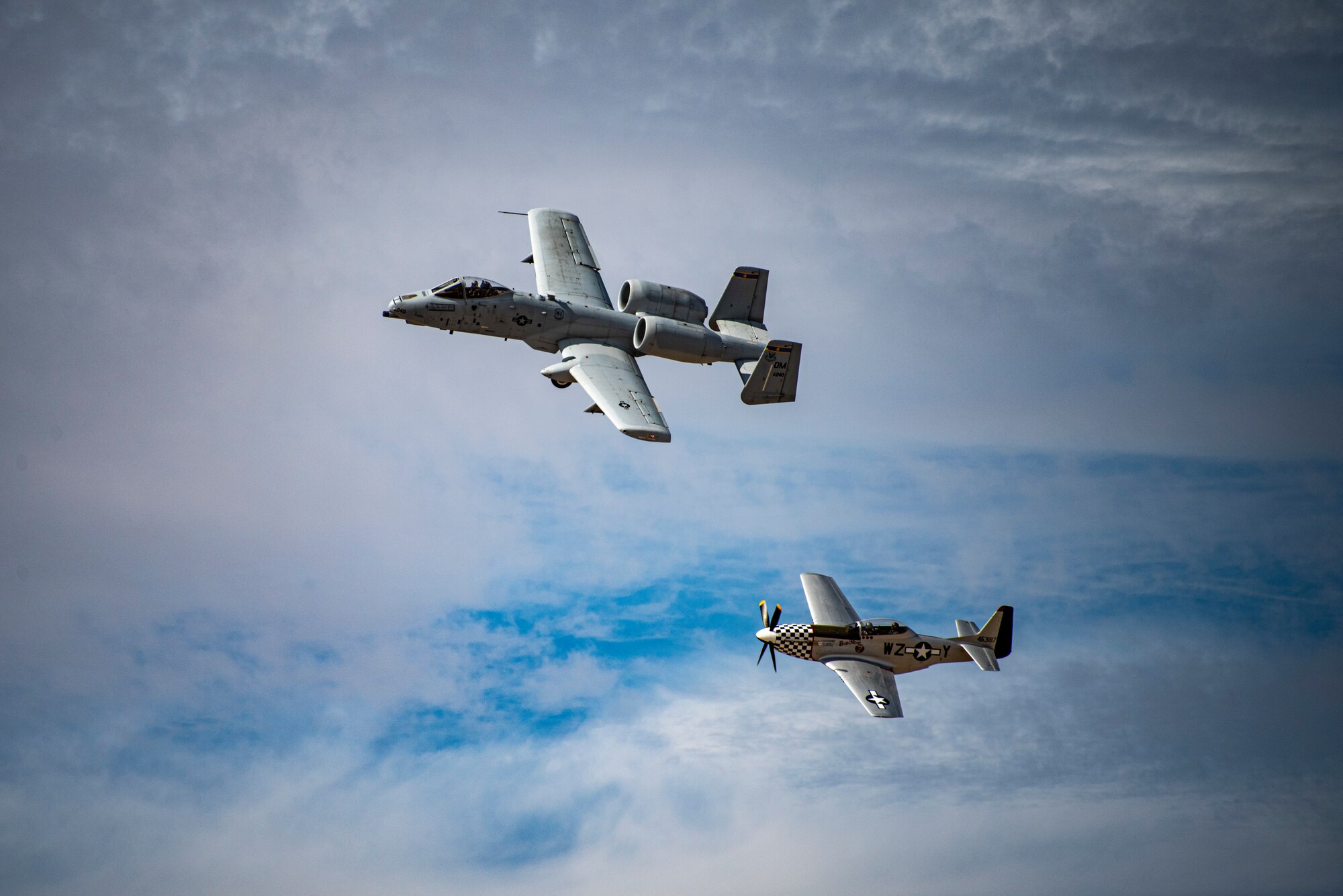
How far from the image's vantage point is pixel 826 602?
57.5 m

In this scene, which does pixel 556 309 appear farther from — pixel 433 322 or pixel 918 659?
pixel 918 659

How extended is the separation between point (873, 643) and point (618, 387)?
45.6ft

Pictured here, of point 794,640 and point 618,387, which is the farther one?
point 618,387

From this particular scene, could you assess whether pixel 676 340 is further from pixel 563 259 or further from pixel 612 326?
pixel 563 259

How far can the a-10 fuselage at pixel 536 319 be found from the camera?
62.0 metres

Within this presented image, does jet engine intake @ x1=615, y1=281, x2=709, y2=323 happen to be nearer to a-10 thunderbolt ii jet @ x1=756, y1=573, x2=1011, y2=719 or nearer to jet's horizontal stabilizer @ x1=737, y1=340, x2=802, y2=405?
jet's horizontal stabilizer @ x1=737, y1=340, x2=802, y2=405

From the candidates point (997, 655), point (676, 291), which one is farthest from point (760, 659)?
point (676, 291)

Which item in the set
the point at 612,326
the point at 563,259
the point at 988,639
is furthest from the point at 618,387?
the point at 988,639

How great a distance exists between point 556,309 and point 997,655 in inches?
875

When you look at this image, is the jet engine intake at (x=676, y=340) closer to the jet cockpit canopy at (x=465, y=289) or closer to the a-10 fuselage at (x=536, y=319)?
the a-10 fuselage at (x=536, y=319)

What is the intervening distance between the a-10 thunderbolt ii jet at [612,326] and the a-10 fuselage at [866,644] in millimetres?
9261

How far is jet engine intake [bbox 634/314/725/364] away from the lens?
63.1m

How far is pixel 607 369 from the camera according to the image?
6100 centimetres

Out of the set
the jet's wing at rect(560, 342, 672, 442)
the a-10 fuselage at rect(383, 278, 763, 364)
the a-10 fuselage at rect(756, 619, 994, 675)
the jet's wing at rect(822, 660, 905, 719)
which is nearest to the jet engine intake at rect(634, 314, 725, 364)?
the a-10 fuselage at rect(383, 278, 763, 364)
